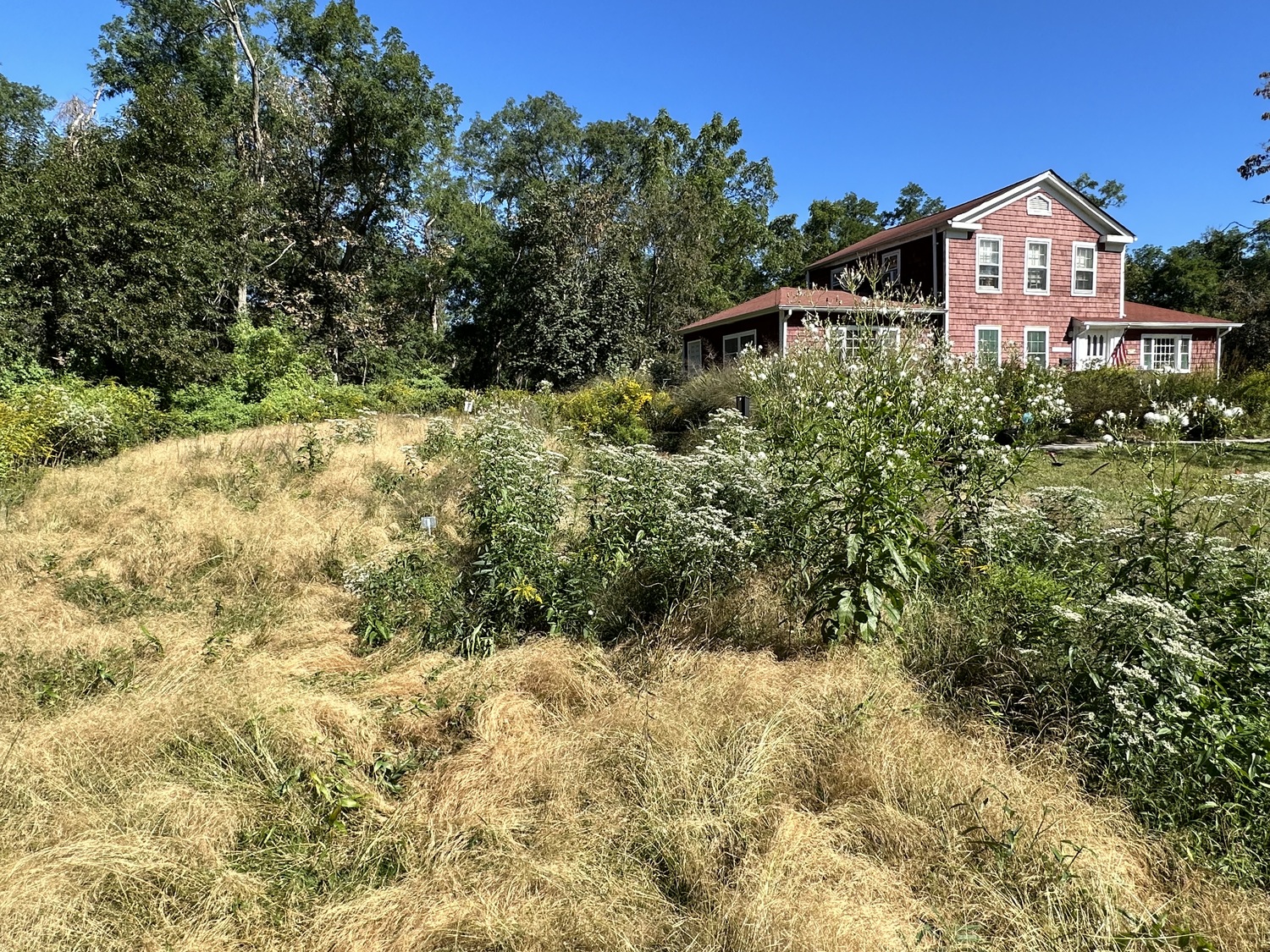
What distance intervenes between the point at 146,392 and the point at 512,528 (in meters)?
10.5

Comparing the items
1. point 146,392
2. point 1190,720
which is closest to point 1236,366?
point 1190,720

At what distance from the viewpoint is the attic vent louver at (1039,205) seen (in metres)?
19.0

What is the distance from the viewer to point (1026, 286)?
1917 centimetres

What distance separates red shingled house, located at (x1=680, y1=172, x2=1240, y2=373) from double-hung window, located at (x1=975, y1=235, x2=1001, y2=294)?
2cm

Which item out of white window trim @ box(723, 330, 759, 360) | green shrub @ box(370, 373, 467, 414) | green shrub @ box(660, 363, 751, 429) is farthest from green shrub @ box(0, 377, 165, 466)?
white window trim @ box(723, 330, 759, 360)

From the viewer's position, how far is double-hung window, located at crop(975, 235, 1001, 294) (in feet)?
61.8

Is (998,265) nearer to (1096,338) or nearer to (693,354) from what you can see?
(1096,338)

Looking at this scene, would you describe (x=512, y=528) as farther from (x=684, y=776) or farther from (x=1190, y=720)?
(x=1190, y=720)

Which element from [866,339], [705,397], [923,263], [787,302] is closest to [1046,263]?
[923,263]

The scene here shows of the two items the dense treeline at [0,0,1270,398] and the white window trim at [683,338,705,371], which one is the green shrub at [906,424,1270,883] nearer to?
the dense treeline at [0,0,1270,398]

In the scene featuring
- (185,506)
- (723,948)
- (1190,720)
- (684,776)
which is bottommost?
(723,948)

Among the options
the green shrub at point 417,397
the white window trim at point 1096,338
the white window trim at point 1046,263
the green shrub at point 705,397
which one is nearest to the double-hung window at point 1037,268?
the white window trim at point 1046,263

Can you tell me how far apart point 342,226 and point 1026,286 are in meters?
19.8

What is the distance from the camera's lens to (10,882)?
2.18 m
